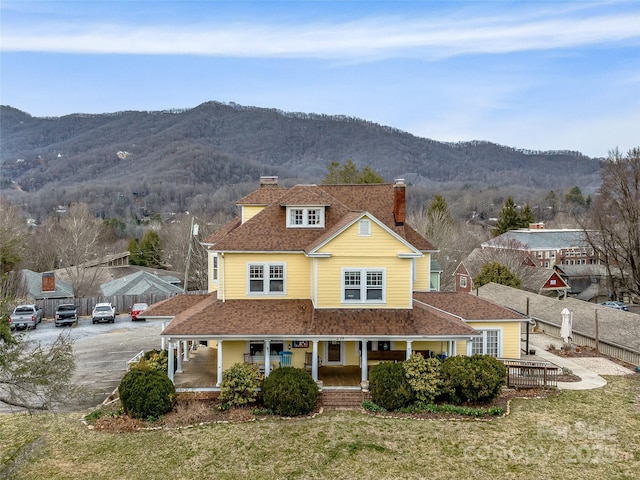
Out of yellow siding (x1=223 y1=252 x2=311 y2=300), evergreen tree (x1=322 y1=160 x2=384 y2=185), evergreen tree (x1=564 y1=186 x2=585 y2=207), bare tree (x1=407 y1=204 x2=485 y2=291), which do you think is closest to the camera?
yellow siding (x1=223 y1=252 x2=311 y2=300)

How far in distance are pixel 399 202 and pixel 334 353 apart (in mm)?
8304

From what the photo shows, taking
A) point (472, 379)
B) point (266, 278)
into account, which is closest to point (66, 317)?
point (266, 278)

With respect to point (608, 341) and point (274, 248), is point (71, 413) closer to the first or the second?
point (274, 248)

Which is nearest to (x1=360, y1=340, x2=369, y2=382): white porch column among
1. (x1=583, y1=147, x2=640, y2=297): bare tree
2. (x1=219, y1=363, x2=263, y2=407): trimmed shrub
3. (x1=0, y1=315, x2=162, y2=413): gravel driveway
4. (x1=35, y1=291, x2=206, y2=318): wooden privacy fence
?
(x1=219, y1=363, x2=263, y2=407): trimmed shrub

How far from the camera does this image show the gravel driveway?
21.3 meters

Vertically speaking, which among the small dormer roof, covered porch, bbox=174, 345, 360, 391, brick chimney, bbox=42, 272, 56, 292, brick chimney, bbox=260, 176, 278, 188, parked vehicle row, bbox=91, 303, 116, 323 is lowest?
covered porch, bbox=174, 345, 360, 391

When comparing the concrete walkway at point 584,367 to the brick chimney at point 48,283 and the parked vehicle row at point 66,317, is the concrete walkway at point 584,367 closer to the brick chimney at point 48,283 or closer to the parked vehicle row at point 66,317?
the parked vehicle row at point 66,317

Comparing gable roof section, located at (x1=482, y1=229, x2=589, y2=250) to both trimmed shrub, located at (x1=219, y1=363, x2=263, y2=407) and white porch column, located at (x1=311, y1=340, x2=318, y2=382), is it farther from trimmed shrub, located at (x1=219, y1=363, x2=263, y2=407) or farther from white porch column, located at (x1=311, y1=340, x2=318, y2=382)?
trimmed shrub, located at (x1=219, y1=363, x2=263, y2=407)

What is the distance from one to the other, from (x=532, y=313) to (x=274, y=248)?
71.2ft

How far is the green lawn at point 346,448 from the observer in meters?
14.0

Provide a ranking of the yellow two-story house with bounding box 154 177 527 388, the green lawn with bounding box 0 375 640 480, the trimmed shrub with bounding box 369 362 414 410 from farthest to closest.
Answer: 1. the yellow two-story house with bounding box 154 177 527 388
2. the trimmed shrub with bounding box 369 362 414 410
3. the green lawn with bounding box 0 375 640 480

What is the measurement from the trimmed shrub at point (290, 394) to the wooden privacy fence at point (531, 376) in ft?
28.0

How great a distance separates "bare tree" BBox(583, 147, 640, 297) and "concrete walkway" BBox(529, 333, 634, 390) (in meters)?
19.8

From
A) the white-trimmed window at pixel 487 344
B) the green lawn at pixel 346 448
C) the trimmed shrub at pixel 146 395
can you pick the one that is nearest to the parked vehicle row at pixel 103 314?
the green lawn at pixel 346 448
